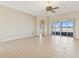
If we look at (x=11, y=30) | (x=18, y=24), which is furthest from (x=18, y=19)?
(x=11, y=30)

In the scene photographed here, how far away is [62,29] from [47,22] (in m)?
2.58

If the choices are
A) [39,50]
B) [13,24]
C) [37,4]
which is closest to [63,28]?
[13,24]

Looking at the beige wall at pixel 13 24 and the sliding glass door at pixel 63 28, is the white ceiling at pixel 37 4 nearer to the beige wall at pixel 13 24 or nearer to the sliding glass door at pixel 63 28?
the beige wall at pixel 13 24

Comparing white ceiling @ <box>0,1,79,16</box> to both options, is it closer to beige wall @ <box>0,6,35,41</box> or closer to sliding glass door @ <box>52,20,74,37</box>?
beige wall @ <box>0,6,35,41</box>

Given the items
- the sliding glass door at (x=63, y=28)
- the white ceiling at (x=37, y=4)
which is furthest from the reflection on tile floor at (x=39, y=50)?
the sliding glass door at (x=63, y=28)

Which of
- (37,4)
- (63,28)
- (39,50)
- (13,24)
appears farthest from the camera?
(63,28)

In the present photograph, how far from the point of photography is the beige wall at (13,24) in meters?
9.26

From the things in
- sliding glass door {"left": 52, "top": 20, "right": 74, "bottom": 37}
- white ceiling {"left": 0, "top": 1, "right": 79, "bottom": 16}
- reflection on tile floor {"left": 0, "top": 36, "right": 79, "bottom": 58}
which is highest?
white ceiling {"left": 0, "top": 1, "right": 79, "bottom": 16}

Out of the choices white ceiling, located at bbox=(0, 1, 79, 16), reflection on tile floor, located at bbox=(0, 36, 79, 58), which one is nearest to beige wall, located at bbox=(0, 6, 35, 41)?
white ceiling, located at bbox=(0, 1, 79, 16)

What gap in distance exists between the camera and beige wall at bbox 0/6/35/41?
926 centimetres

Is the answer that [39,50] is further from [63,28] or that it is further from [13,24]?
[63,28]

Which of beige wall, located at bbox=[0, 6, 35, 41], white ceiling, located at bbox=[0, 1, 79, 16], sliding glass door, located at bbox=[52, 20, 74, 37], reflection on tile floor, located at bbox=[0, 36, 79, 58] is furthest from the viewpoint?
sliding glass door, located at bbox=[52, 20, 74, 37]

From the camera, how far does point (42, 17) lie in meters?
15.8

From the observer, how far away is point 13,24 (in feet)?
35.0
